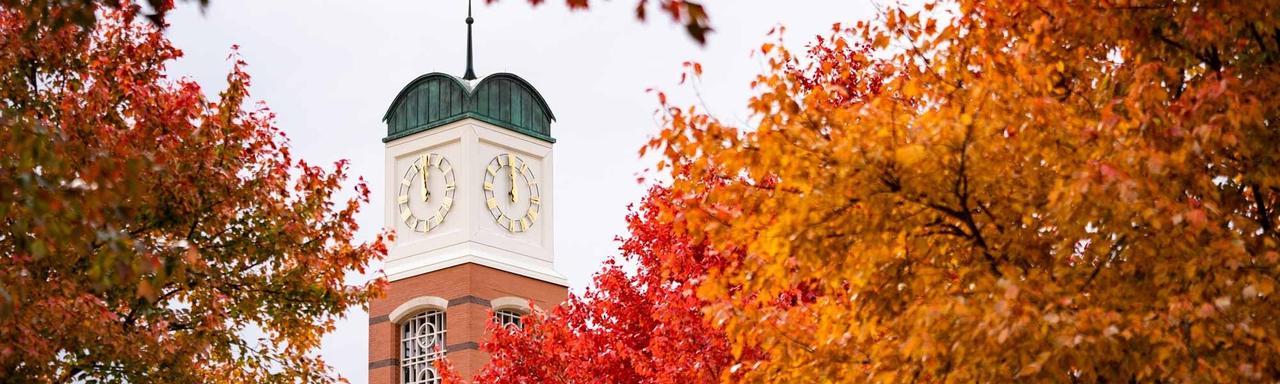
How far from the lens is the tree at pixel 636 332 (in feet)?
49.0

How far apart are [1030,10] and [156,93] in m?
8.31

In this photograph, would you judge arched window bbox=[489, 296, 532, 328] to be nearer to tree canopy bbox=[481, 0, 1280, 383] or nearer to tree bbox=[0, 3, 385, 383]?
tree bbox=[0, 3, 385, 383]

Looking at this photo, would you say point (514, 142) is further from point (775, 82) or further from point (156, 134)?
point (775, 82)

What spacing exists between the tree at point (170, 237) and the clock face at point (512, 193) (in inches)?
1017

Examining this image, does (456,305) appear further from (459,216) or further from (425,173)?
(425,173)

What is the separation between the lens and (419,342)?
136ft

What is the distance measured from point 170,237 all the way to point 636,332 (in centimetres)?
586

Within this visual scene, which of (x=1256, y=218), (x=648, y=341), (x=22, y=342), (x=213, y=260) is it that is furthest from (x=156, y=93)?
(x=1256, y=218)

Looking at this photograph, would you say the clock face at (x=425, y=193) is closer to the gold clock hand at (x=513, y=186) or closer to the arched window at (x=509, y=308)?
the gold clock hand at (x=513, y=186)

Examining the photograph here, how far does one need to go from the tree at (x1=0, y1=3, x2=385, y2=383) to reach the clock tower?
24.9 m

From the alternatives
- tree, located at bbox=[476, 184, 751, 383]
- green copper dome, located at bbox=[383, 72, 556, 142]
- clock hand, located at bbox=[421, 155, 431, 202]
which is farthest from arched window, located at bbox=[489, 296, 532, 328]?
tree, located at bbox=[476, 184, 751, 383]

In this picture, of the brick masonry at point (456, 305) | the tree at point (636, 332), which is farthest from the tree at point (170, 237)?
the brick masonry at point (456, 305)

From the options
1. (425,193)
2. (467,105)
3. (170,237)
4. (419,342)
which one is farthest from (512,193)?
(170,237)

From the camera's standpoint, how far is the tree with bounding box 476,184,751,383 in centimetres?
1494
